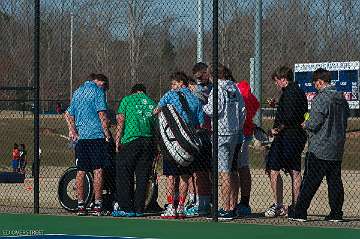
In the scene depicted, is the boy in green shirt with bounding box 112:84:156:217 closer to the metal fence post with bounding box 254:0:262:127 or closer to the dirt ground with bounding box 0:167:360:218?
the dirt ground with bounding box 0:167:360:218

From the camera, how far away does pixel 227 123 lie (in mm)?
12461

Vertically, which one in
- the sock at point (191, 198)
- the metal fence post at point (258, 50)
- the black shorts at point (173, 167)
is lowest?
the sock at point (191, 198)

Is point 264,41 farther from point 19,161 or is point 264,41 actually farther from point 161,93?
point 19,161

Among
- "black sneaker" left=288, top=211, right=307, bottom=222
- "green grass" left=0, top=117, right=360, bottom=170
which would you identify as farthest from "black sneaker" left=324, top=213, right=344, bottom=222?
"green grass" left=0, top=117, right=360, bottom=170

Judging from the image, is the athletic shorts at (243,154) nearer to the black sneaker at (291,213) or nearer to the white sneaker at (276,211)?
the white sneaker at (276,211)

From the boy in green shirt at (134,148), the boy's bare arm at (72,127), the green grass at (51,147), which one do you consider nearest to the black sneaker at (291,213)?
the boy in green shirt at (134,148)

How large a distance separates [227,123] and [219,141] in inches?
8.8

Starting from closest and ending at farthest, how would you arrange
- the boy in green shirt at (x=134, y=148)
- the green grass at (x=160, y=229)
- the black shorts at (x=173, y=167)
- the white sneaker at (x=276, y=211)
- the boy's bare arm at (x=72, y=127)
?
1. the green grass at (x=160, y=229)
2. the black shorts at (x=173, y=167)
3. the white sneaker at (x=276, y=211)
4. the boy in green shirt at (x=134, y=148)
5. the boy's bare arm at (x=72, y=127)

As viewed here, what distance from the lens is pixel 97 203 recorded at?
43.1 feet

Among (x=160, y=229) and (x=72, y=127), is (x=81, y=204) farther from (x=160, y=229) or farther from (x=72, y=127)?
(x=160, y=229)

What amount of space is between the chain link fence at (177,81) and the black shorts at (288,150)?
0.02m

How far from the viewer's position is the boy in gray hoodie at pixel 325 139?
1189 centimetres

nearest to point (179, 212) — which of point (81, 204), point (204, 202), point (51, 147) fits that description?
point (204, 202)

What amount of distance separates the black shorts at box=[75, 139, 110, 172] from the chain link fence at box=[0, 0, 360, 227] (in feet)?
0.05
